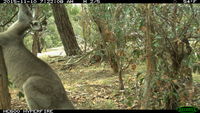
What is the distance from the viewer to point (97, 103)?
6.96 metres

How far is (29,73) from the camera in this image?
573 cm

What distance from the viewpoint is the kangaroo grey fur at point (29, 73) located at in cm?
530

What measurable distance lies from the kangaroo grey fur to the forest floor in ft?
4.15

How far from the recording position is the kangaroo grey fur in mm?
5305

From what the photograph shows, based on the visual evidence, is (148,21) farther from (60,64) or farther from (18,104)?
(60,64)

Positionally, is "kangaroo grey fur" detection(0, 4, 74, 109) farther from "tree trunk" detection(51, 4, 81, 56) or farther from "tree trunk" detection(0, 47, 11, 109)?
"tree trunk" detection(51, 4, 81, 56)

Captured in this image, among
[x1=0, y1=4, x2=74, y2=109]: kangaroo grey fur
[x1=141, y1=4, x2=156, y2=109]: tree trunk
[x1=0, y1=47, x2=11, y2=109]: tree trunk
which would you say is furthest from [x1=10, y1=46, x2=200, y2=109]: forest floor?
[x1=0, y1=47, x2=11, y2=109]: tree trunk

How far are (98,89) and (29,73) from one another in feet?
8.11

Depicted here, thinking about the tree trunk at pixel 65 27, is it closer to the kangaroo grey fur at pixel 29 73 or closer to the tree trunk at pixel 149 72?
the kangaroo grey fur at pixel 29 73

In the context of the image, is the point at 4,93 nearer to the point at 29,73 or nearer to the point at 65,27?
the point at 29,73

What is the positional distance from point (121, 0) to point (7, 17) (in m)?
3.72

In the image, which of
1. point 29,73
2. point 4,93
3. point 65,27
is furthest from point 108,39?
point 65,27

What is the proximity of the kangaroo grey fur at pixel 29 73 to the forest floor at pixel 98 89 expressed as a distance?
4.15ft

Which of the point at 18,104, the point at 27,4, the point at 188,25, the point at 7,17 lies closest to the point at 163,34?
the point at 188,25
